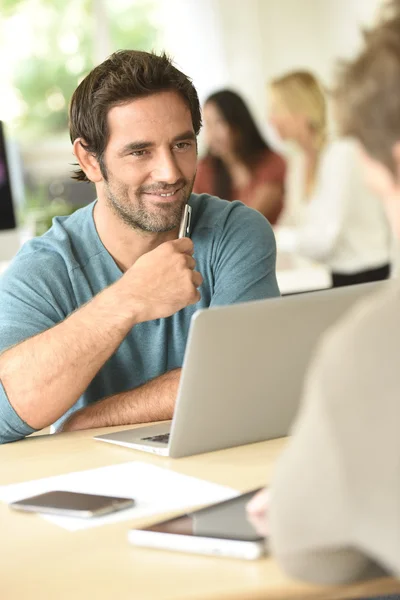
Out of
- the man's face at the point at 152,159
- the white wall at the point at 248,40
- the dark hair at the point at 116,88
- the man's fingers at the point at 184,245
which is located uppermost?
the white wall at the point at 248,40

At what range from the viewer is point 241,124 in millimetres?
4855

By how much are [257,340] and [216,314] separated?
88mm

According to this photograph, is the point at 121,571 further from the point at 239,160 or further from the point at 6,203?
the point at 239,160

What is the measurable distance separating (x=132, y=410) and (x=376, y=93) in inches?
40.3

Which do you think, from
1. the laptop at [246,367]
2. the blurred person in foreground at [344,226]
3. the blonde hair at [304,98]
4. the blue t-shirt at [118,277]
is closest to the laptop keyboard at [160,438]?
the laptop at [246,367]

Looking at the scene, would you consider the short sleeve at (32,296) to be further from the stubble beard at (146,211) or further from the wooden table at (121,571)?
the wooden table at (121,571)

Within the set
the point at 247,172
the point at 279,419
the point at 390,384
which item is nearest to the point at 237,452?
the point at 279,419

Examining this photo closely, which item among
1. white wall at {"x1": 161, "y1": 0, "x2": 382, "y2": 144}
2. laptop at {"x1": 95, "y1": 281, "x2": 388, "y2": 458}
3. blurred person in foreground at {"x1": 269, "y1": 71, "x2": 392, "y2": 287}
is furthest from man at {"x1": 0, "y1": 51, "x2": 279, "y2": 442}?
white wall at {"x1": 161, "y1": 0, "x2": 382, "y2": 144}

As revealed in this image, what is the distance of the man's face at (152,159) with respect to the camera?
2.09 m

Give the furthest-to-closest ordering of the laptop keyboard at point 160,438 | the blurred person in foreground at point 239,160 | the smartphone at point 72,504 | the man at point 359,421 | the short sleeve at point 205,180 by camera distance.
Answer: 1. the short sleeve at point 205,180
2. the blurred person in foreground at point 239,160
3. the laptop keyboard at point 160,438
4. the smartphone at point 72,504
5. the man at point 359,421

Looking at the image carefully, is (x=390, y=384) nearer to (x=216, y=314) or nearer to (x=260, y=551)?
(x=260, y=551)

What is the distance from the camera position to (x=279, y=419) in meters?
1.58

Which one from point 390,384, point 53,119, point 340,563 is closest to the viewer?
point 390,384

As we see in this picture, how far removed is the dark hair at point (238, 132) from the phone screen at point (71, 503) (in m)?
3.60
